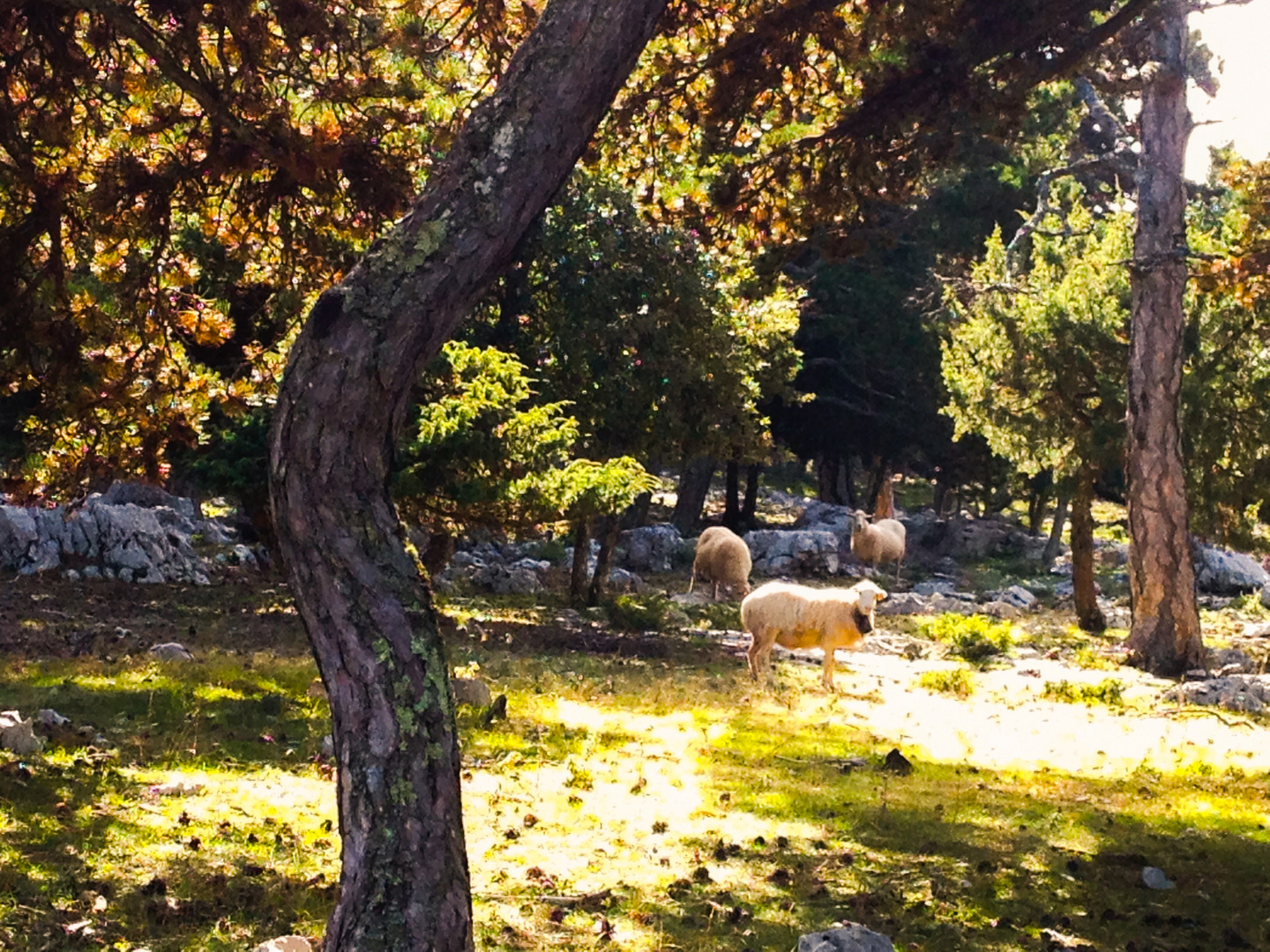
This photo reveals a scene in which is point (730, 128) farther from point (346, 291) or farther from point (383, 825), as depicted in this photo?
point (383, 825)

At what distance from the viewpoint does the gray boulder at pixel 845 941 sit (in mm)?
5746

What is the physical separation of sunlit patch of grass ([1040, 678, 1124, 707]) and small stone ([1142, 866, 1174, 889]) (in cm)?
972

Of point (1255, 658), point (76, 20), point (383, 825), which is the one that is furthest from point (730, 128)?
point (1255, 658)

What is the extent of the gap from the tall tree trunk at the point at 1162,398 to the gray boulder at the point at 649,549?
18770 millimetres

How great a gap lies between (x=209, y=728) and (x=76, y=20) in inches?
213

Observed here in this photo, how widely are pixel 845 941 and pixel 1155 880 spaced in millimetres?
3272

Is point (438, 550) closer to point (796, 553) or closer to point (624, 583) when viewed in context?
point (624, 583)

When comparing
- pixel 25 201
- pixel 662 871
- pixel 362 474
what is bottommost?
pixel 662 871

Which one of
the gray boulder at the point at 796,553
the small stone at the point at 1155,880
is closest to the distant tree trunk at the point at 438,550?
the small stone at the point at 1155,880

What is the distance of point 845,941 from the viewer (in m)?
5.79

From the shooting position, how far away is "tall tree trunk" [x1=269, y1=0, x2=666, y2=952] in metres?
4.97

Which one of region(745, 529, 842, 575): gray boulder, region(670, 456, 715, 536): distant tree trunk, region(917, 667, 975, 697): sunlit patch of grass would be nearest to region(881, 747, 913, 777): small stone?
region(917, 667, 975, 697): sunlit patch of grass

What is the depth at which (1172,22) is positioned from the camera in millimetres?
20688

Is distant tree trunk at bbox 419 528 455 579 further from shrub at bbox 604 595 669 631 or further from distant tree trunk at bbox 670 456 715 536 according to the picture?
distant tree trunk at bbox 670 456 715 536
